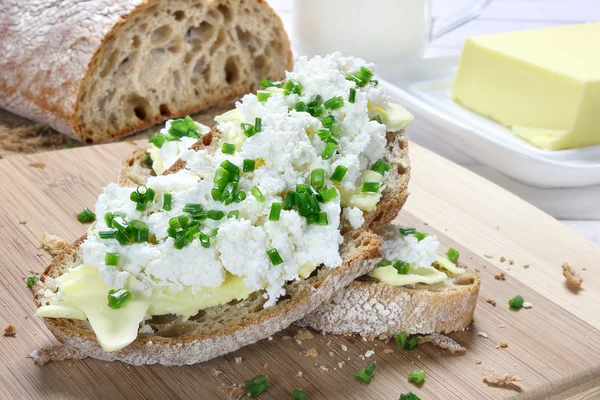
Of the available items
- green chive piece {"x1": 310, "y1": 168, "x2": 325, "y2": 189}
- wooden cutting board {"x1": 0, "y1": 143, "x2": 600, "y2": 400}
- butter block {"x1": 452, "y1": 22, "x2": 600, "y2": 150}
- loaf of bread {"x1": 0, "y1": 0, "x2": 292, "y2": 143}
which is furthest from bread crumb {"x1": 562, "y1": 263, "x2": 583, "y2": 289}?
loaf of bread {"x1": 0, "y1": 0, "x2": 292, "y2": 143}

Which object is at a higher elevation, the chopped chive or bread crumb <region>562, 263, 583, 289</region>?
the chopped chive

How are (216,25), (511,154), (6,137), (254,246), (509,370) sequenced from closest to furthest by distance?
(254,246) → (509,370) → (511,154) → (6,137) → (216,25)

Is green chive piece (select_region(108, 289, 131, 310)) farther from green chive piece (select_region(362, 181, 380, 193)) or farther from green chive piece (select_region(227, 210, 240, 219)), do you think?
green chive piece (select_region(362, 181, 380, 193))

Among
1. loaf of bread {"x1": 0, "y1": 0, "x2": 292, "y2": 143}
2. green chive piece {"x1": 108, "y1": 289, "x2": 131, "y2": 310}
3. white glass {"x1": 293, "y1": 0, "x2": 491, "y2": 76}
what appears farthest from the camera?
white glass {"x1": 293, "y1": 0, "x2": 491, "y2": 76}

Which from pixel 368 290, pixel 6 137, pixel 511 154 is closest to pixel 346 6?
pixel 511 154

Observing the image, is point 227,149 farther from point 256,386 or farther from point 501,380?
point 501,380

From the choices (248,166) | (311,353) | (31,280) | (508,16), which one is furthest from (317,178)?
(508,16)

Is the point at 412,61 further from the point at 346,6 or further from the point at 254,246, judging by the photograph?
the point at 254,246
